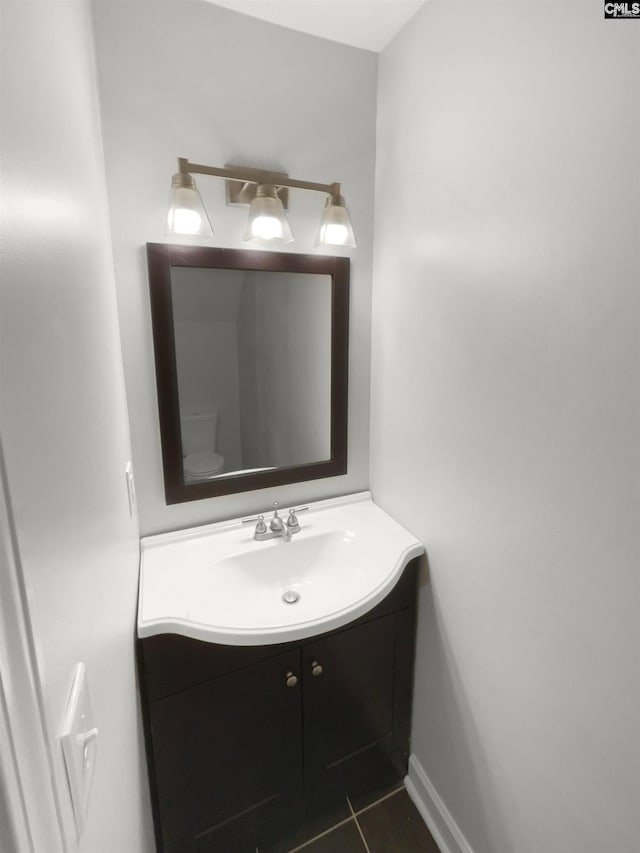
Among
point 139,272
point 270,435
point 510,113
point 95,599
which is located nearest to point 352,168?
point 510,113

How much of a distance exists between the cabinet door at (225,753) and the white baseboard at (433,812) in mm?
464

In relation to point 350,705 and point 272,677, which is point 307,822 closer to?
point 350,705

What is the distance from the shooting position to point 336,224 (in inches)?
45.6

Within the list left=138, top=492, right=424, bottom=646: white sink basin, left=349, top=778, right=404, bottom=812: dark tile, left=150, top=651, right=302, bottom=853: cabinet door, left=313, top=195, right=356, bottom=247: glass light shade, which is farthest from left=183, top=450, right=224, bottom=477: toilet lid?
left=349, top=778, right=404, bottom=812: dark tile

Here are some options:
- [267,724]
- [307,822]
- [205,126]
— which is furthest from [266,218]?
[307,822]

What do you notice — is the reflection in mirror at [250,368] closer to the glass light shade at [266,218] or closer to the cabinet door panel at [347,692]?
the glass light shade at [266,218]

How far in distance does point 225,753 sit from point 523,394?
46.9 inches

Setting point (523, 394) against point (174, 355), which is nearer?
point (523, 394)

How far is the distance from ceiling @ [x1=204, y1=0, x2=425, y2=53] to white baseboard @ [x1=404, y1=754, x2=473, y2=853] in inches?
90.3

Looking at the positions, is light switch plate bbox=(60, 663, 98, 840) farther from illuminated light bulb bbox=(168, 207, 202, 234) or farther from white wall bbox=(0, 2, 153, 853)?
illuminated light bulb bbox=(168, 207, 202, 234)

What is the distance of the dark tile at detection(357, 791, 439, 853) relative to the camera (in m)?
1.25

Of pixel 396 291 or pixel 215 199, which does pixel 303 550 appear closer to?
pixel 396 291

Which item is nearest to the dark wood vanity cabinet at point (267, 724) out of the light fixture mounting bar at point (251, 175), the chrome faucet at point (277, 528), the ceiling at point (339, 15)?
the chrome faucet at point (277, 528)

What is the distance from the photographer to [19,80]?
37 cm
